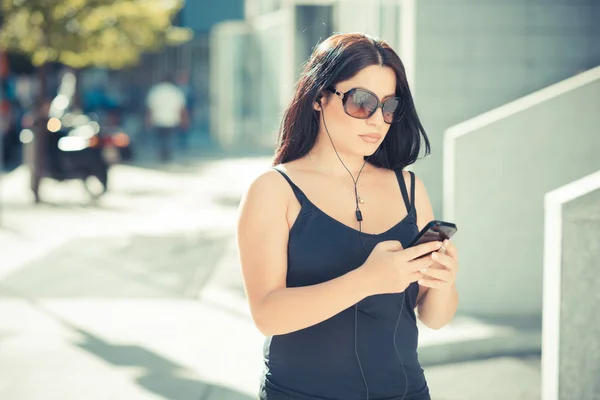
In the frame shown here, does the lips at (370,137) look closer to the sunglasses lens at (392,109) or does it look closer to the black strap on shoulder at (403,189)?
the sunglasses lens at (392,109)

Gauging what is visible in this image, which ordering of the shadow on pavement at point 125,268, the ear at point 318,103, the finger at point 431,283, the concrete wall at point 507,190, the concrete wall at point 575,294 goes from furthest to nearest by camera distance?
the shadow on pavement at point 125,268, the concrete wall at point 507,190, the concrete wall at point 575,294, the ear at point 318,103, the finger at point 431,283

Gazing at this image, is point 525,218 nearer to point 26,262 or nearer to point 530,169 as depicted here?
point 530,169

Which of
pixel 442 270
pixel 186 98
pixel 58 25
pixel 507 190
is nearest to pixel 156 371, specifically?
pixel 507 190

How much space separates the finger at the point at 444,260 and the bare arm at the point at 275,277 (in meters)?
0.20

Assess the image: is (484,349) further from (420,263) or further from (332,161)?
(420,263)

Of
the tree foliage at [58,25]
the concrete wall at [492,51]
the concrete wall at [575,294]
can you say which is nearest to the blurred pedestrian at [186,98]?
the tree foliage at [58,25]

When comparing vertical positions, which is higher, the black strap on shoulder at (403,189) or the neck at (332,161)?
the neck at (332,161)

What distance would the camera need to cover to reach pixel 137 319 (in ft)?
23.1

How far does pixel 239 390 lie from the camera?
542cm

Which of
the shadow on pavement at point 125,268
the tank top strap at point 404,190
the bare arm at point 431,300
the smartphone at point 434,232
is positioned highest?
the tank top strap at point 404,190

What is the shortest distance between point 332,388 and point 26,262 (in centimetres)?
729

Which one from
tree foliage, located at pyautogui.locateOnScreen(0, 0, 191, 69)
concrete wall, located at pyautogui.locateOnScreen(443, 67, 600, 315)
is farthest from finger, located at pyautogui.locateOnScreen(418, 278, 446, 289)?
tree foliage, located at pyautogui.locateOnScreen(0, 0, 191, 69)

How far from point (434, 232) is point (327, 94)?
53 cm

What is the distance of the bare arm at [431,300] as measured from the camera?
270cm
